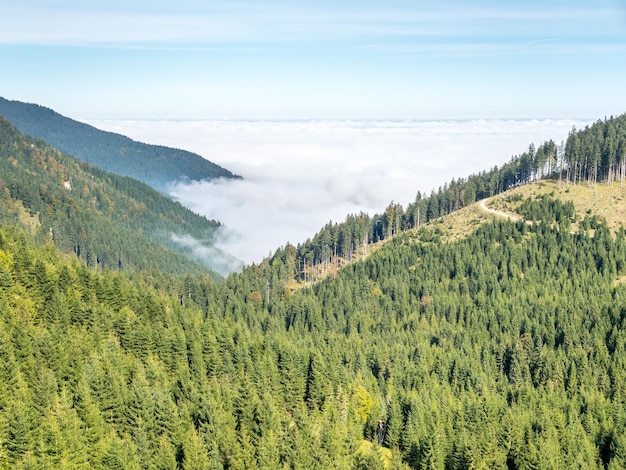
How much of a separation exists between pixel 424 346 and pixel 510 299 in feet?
116

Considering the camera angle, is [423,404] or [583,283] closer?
[423,404]

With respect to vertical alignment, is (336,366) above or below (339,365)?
above

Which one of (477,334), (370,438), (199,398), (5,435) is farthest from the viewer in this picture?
(477,334)

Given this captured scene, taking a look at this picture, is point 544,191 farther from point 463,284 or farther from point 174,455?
point 174,455

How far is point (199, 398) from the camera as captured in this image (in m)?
72.9

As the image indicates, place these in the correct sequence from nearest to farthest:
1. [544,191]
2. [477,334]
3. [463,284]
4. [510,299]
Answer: [477,334] → [510,299] → [463,284] → [544,191]

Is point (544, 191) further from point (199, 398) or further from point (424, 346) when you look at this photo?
point (199, 398)

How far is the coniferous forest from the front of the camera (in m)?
60.3

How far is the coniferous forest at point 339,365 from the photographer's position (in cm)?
6034

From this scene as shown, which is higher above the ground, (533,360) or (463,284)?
(463,284)

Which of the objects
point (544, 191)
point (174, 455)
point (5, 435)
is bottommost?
point (174, 455)

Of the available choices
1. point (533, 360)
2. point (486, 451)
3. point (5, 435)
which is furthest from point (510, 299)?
point (5, 435)

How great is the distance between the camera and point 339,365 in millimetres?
100438

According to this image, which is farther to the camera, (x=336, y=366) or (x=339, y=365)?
(x=339, y=365)
